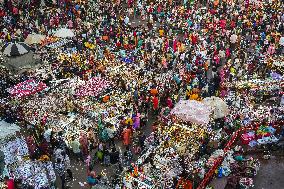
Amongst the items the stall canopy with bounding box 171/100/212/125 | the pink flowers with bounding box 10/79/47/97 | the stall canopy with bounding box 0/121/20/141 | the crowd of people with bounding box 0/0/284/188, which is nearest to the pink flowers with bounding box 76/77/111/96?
the crowd of people with bounding box 0/0/284/188

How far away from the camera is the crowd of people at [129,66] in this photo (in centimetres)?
1936

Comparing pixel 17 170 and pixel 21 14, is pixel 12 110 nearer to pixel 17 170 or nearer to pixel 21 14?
pixel 17 170

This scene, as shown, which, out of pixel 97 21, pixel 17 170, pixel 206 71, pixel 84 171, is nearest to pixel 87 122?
pixel 84 171

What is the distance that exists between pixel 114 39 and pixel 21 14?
28.0 feet

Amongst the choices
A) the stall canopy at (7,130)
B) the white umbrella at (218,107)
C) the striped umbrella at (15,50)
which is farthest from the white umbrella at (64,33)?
the white umbrella at (218,107)

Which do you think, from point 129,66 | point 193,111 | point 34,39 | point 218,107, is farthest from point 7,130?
point 218,107

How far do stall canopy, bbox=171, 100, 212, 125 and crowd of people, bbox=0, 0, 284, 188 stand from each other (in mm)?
1033

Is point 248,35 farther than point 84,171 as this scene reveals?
Yes

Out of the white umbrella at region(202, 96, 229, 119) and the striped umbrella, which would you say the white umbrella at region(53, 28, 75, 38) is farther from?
the white umbrella at region(202, 96, 229, 119)

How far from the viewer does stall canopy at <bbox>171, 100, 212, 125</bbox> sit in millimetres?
19016

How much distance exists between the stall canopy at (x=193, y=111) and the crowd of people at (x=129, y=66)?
1.03 m

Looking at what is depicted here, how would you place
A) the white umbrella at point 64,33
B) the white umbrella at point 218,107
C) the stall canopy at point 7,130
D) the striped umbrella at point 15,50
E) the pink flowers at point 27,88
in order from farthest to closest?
the white umbrella at point 64,33
the striped umbrella at point 15,50
the pink flowers at point 27,88
the white umbrella at point 218,107
the stall canopy at point 7,130

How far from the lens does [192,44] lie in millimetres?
28641

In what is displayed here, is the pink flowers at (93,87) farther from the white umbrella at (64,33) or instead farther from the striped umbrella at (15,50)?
the white umbrella at (64,33)
